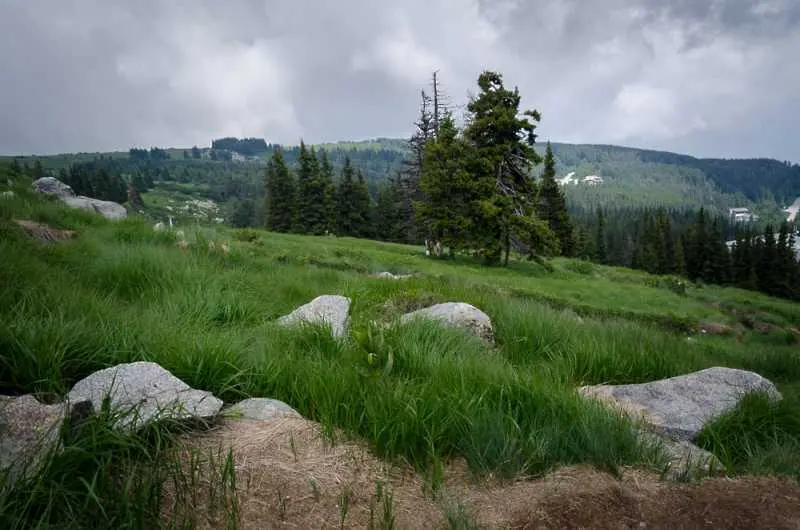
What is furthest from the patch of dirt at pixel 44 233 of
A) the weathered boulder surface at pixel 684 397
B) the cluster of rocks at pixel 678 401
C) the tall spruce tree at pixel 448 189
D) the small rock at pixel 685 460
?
the tall spruce tree at pixel 448 189

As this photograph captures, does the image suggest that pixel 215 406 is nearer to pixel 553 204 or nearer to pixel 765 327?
pixel 765 327

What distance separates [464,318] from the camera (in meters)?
6.12

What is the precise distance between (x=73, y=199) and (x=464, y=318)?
23.3m

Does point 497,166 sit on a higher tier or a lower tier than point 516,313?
higher

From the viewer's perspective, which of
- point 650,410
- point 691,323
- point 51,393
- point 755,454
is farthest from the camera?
point 691,323

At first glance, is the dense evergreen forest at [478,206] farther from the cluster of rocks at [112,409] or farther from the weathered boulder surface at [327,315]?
the cluster of rocks at [112,409]

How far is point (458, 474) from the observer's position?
279cm

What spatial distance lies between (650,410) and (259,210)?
119m

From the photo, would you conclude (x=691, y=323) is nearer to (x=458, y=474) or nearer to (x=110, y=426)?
(x=458, y=474)

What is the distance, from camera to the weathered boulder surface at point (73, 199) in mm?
18891

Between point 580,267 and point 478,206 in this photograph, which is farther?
point 580,267

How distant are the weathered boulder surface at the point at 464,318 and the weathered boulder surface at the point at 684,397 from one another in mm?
1718

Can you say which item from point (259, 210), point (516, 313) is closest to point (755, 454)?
point (516, 313)

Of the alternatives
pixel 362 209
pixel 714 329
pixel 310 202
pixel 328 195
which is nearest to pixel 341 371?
pixel 714 329
